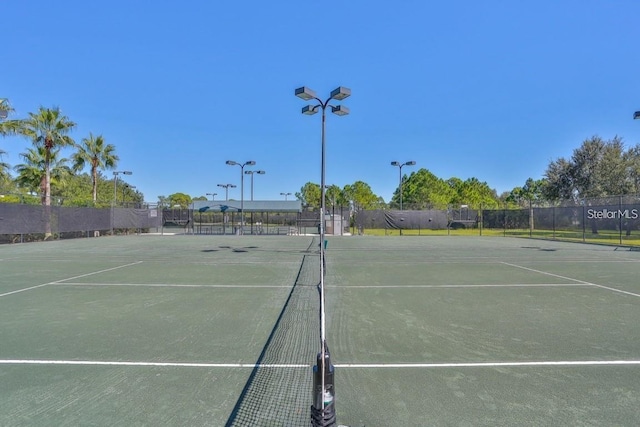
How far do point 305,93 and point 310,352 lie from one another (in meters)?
8.08

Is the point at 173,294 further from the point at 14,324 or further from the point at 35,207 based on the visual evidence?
the point at 35,207

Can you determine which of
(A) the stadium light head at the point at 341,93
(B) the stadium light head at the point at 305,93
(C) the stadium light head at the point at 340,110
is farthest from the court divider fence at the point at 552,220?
(B) the stadium light head at the point at 305,93

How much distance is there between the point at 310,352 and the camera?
14.2 feet

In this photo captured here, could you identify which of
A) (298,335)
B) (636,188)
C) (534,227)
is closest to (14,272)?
(298,335)

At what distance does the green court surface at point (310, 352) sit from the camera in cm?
298

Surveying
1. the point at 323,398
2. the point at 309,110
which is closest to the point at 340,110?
the point at 309,110

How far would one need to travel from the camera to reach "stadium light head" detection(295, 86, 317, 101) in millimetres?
10451

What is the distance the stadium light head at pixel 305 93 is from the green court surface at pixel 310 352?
5.43m

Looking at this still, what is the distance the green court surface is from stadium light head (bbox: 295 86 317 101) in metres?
5.43

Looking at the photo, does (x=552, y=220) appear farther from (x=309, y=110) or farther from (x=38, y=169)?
(x=38, y=169)

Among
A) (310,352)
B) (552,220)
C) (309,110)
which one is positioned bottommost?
(310,352)

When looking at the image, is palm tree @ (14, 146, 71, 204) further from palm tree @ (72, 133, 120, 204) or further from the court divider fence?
the court divider fence

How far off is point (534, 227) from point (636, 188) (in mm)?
14214

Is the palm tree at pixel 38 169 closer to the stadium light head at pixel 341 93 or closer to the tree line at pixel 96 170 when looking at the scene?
the tree line at pixel 96 170
